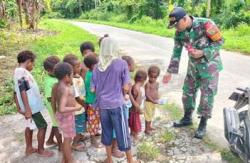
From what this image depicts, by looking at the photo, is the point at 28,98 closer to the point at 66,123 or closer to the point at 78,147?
the point at 66,123

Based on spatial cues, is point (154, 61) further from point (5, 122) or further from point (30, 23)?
point (30, 23)

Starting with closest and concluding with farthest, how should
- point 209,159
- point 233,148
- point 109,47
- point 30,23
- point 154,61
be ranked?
point 109,47 → point 233,148 → point 209,159 → point 154,61 → point 30,23

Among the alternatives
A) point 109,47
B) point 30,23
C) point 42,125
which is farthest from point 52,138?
point 30,23

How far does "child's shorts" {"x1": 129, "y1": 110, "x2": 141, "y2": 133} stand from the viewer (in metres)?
4.43

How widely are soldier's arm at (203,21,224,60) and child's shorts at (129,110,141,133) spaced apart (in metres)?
1.12

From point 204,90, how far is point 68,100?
1739mm

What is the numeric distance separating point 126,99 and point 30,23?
56.2 ft

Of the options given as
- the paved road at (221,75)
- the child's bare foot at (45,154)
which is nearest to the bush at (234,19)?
the paved road at (221,75)

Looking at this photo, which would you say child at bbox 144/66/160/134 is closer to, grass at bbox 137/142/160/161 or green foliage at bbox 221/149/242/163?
grass at bbox 137/142/160/161

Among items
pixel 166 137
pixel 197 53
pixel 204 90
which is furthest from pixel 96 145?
pixel 197 53

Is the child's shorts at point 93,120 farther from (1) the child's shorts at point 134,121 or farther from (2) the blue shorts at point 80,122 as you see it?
(1) the child's shorts at point 134,121

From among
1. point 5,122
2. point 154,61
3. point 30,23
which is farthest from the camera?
point 30,23

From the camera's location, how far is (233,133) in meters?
3.68

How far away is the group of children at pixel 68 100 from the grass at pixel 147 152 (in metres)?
0.22
